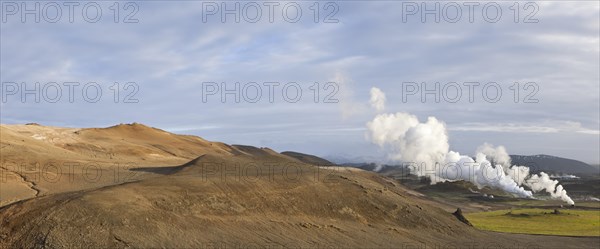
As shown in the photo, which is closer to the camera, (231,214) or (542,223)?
(231,214)

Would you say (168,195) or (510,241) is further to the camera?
(510,241)

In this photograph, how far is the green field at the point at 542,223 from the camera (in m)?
52.2

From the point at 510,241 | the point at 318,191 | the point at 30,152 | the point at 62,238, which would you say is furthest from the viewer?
the point at 30,152

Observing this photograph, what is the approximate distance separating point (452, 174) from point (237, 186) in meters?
109

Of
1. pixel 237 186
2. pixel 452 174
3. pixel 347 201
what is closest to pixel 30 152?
pixel 237 186

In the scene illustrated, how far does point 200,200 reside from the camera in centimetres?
2984

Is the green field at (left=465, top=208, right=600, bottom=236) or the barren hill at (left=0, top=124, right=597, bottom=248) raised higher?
the barren hill at (left=0, top=124, right=597, bottom=248)

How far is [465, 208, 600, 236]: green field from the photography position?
5223 cm

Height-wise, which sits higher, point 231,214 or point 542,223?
point 231,214

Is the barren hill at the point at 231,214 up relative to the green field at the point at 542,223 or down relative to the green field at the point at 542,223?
up

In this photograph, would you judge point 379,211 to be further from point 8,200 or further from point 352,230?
point 8,200

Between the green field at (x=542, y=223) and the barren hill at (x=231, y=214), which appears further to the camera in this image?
the green field at (x=542, y=223)

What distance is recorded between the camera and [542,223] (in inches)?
2398

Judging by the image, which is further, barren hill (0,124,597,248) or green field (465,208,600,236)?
green field (465,208,600,236)
